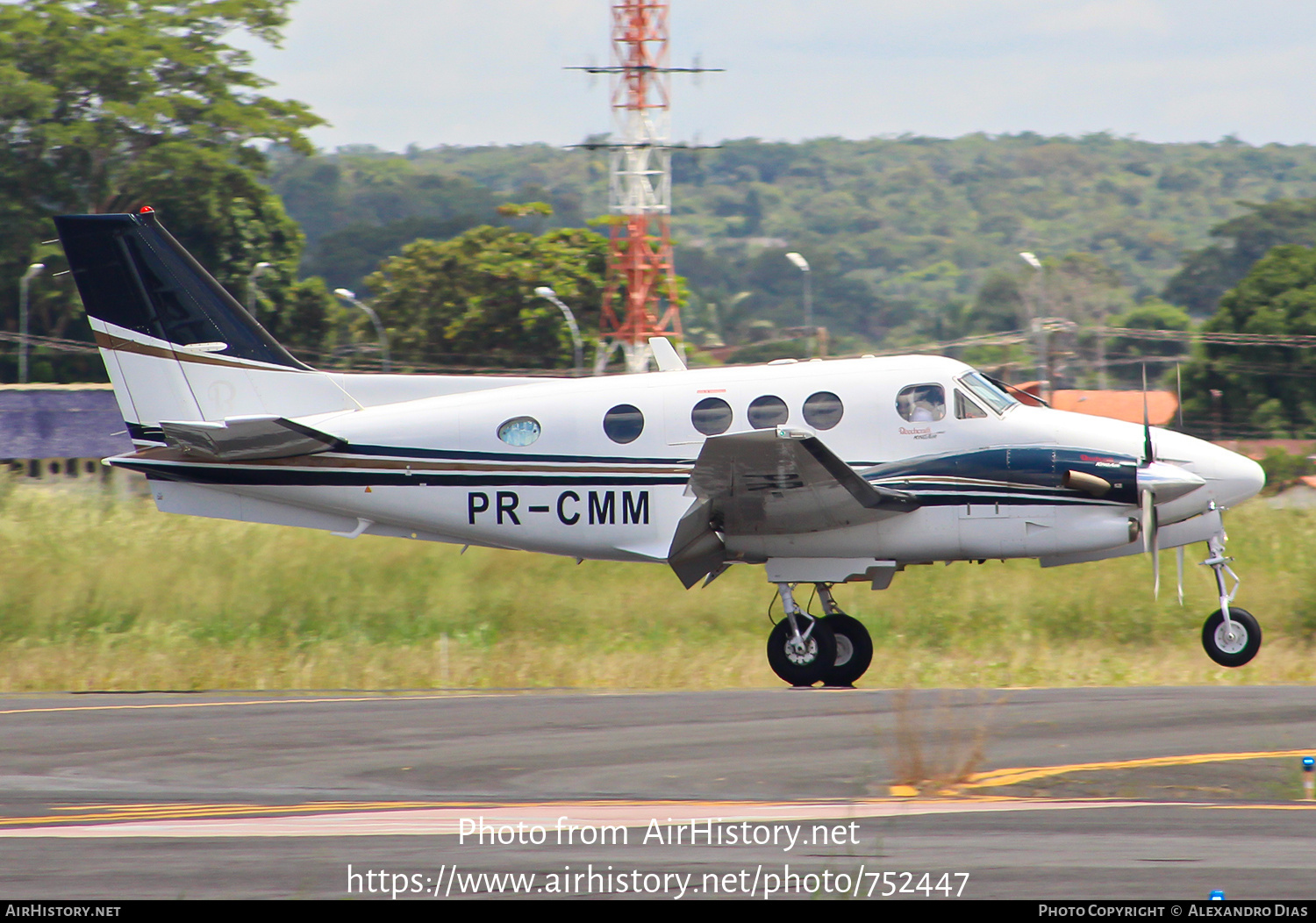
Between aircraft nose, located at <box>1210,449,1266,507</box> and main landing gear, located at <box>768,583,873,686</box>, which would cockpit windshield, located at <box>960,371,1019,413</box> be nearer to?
aircraft nose, located at <box>1210,449,1266,507</box>

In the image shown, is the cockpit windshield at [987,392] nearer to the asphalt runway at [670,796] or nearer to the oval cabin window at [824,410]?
the oval cabin window at [824,410]

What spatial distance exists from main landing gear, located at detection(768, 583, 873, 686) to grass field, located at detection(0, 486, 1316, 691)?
2444 mm

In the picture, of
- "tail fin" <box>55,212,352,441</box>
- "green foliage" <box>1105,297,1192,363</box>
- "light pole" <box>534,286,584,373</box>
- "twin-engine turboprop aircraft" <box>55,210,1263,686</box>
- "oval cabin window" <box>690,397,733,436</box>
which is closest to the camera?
"twin-engine turboprop aircraft" <box>55,210,1263,686</box>

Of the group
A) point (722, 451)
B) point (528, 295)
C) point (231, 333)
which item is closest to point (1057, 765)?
point (722, 451)

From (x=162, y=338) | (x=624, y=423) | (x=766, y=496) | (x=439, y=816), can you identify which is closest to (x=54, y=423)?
(x=162, y=338)

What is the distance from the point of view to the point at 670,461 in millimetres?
14070

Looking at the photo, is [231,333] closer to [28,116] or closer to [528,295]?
[528,295]

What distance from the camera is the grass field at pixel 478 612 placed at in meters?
17.0

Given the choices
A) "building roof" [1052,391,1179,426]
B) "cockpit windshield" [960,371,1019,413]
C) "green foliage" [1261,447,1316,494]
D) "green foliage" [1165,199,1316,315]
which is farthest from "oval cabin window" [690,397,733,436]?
"green foliage" [1165,199,1316,315]

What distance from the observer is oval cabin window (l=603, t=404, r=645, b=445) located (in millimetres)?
14156

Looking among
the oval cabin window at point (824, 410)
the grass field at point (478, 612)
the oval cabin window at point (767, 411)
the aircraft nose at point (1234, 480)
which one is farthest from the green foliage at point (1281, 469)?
the oval cabin window at point (767, 411)

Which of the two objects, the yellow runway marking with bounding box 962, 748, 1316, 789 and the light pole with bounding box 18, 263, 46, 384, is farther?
the light pole with bounding box 18, 263, 46, 384

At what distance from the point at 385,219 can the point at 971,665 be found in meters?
175

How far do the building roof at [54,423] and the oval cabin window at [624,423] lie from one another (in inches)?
1074
